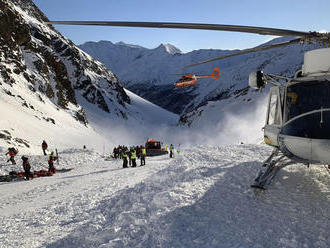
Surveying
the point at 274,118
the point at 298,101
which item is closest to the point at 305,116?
the point at 298,101

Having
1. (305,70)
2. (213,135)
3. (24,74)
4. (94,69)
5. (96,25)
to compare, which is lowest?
(213,135)

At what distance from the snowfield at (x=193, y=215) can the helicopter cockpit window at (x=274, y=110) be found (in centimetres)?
161

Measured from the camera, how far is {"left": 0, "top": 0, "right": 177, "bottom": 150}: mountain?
33.8 meters

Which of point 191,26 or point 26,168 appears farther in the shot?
point 26,168

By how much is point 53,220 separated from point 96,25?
500cm

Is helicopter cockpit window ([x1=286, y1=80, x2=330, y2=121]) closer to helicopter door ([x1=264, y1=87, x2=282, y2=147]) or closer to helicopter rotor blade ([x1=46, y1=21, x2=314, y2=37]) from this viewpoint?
helicopter door ([x1=264, y1=87, x2=282, y2=147])

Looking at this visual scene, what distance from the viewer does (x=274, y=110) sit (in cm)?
712

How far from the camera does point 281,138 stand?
5766 millimetres

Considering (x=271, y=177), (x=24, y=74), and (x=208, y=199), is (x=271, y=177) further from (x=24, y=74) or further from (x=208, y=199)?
(x=24, y=74)

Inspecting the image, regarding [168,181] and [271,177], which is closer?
[271,177]

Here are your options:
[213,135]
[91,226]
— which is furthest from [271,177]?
[213,135]

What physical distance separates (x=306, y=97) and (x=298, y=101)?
193 mm

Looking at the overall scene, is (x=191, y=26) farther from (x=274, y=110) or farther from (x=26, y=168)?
(x=26, y=168)

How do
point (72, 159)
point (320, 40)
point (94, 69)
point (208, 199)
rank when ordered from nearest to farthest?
point (320, 40), point (208, 199), point (72, 159), point (94, 69)
